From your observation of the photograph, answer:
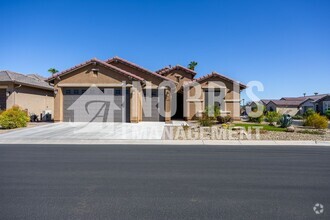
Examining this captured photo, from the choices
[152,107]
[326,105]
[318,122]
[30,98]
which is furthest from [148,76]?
[326,105]

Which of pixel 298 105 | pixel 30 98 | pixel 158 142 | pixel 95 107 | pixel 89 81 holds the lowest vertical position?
pixel 158 142

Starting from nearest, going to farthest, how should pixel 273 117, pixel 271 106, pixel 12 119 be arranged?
pixel 12 119 → pixel 273 117 → pixel 271 106

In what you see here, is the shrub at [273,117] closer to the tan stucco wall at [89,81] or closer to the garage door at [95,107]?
the tan stucco wall at [89,81]

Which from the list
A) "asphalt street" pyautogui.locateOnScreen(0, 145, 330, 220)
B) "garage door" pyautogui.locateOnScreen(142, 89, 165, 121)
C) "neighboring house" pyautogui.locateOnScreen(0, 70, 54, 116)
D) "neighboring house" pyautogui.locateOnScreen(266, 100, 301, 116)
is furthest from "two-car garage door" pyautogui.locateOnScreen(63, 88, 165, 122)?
"neighboring house" pyautogui.locateOnScreen(266, 100, 301, 116)

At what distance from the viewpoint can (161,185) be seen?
5.50 meters

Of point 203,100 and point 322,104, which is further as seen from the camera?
point 322,104

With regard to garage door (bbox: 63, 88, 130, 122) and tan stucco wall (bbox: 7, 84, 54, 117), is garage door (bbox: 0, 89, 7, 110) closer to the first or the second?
tan stucco wall (bbox: 7, 84, 54, 117)

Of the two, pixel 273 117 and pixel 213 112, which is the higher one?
pixel 213 112

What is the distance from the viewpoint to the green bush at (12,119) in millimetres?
16375

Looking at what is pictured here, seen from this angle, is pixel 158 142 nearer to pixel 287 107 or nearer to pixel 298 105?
pixel 287 107

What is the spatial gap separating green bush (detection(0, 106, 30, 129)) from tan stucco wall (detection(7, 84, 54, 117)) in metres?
3.61

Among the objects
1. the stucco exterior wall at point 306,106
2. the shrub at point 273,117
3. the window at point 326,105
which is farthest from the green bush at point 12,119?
the stucco exterior wall at point 306,106

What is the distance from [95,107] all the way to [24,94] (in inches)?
294

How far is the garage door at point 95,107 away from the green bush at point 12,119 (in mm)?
3738
